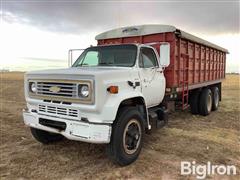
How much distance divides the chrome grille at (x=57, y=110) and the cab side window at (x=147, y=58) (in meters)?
1.91

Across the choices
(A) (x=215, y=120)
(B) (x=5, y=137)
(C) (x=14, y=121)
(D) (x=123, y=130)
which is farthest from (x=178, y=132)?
(C) (x=14, y=121)

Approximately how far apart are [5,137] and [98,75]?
373cm

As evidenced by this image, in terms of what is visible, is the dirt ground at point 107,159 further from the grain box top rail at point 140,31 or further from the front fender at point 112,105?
the grain box top rail at point 140,31

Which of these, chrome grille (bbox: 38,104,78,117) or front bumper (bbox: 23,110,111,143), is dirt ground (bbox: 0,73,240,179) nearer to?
front bumper (bbox: 23,110,111,143)

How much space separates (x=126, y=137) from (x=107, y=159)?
660 millimetres

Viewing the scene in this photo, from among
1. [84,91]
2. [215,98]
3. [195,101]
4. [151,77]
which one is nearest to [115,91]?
[84,91]

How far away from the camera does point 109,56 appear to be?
6.07m

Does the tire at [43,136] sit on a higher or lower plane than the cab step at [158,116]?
lower

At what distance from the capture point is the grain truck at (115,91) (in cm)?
439

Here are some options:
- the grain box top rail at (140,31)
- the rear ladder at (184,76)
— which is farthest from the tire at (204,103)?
the grain box top rail at (140,31)

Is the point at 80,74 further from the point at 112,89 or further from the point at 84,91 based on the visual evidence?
the point at 112,89

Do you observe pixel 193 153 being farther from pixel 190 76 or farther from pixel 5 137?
pixel 5 137

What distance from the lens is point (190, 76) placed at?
8242mm

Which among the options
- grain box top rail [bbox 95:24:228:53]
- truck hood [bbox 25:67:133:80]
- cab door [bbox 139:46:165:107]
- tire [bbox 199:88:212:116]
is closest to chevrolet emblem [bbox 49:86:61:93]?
truck hood [bbox 25:67:133:80]
